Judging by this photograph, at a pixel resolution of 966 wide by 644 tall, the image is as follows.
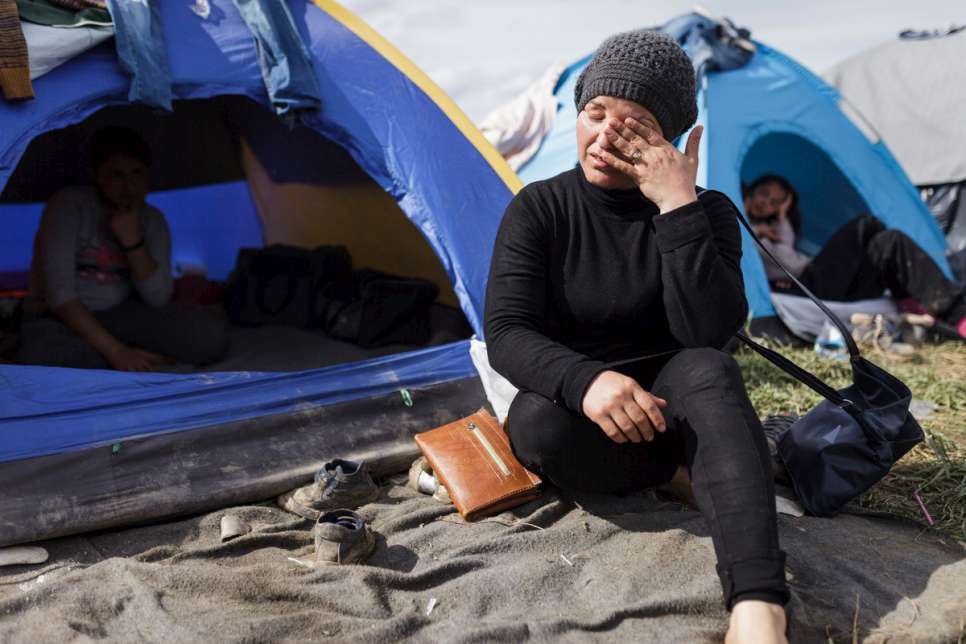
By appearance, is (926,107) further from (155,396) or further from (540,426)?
(155,396)

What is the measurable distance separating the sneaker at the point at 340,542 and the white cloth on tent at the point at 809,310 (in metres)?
2.76

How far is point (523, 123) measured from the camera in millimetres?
5398

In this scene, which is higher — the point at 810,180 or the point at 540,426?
the point at 540,426

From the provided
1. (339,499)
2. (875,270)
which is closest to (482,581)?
(339,499)

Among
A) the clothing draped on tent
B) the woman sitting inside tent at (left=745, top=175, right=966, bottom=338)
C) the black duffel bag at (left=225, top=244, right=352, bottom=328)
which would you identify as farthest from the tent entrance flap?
the clothing draped on tent

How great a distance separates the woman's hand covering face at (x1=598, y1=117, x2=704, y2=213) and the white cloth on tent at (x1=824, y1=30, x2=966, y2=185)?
4190mm

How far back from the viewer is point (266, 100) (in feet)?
9.81

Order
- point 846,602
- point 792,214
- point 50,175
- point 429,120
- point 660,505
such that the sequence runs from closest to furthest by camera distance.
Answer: point 846,602, point 660,505, point 429,120, point 50,175, point 792,214

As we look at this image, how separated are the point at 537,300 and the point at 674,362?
0.36 meters

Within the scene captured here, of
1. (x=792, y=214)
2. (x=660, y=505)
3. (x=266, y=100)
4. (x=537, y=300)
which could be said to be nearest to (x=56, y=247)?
(x=266, y=100)

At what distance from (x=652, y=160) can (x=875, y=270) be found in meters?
2.89

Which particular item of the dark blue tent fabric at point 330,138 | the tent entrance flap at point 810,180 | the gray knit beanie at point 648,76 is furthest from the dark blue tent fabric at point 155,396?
the tent entrance flap at point 810,180

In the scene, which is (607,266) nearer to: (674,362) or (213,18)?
(674,362)

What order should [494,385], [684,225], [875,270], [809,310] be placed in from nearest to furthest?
[684,225]
[494,385]
[809,310]
[875,270]
